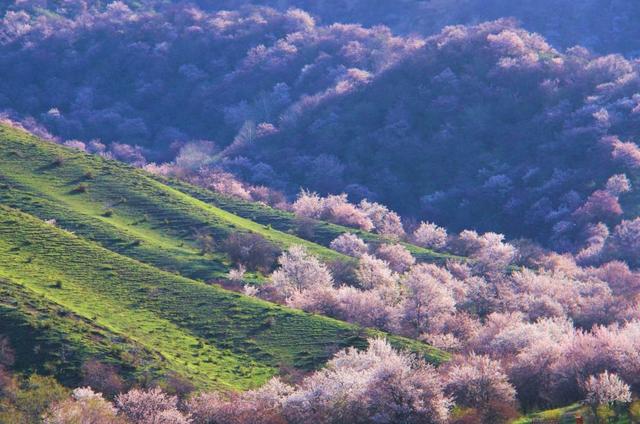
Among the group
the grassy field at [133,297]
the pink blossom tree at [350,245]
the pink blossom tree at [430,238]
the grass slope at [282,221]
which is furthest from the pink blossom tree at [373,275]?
the pink blossom tree at [430,238]

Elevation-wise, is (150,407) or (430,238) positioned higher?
(430,238)

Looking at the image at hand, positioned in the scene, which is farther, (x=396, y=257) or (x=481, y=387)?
(x=396, y=257)

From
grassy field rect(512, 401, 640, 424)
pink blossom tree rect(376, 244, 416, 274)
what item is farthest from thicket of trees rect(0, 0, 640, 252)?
grassy field rect(512, 401, 640, 424)

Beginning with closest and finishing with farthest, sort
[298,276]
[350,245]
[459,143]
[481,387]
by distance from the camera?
[481,387], [298,276], [350,245], [459,143]

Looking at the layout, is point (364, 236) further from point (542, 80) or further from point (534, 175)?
point (542, 80)

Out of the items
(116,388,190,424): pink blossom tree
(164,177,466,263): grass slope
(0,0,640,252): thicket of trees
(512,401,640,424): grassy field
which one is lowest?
(116,388,190,424): pink blossom tree

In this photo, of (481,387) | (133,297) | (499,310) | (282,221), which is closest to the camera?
(481,387)

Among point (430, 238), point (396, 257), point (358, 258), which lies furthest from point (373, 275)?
point (430, 238)

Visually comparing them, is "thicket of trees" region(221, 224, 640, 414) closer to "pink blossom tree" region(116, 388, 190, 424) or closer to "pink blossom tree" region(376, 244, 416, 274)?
"pink blossom tree" region(376, 244, 416, 274)

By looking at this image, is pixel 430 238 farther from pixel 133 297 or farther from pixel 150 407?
pixel 150 407
